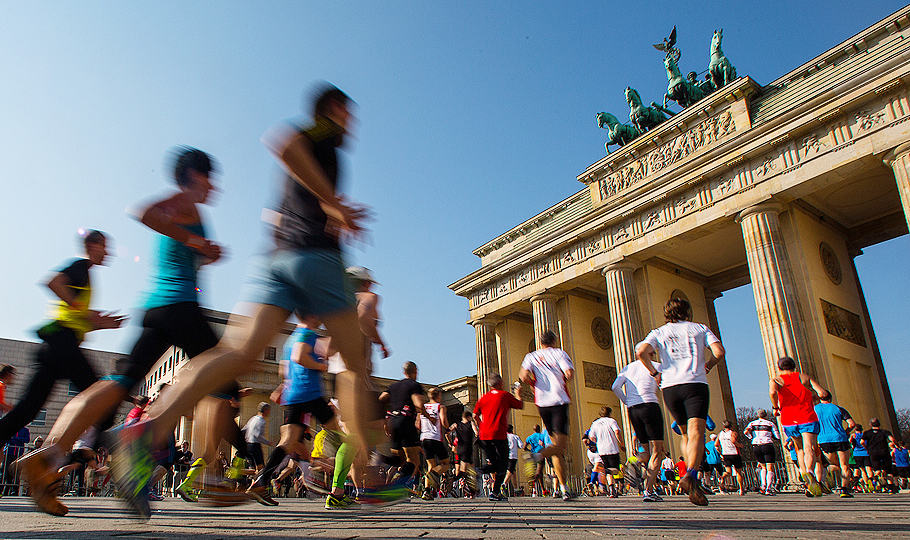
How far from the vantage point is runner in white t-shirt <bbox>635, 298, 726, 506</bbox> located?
4.91 metres

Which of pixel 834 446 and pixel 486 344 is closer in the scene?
pixel 834 446

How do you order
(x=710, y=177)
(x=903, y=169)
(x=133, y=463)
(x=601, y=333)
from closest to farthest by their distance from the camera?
1. (x=133, y=463)
2. (x=903, y=169)
3. (x=710, y=177)
4. (x=601, y=333)

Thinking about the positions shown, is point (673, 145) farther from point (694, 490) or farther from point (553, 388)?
point (694, 490)

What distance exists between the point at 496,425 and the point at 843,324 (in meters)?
16.2

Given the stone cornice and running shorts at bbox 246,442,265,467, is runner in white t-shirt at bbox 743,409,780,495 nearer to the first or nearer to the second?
running shorts at bbox 246,442,265,467

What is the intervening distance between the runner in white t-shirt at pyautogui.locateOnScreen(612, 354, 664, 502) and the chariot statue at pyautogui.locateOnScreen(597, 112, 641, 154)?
69.8ft

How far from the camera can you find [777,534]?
7.66 feet

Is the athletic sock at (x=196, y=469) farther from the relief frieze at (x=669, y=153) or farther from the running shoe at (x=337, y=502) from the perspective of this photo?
the relief frieze at (x=669, y=153)

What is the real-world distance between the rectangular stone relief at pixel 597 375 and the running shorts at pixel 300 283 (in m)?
24.8

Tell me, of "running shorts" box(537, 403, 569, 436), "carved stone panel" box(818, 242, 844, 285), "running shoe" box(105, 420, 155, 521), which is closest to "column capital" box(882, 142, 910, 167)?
"carved stone panel" box(818, 242, 844, 285)

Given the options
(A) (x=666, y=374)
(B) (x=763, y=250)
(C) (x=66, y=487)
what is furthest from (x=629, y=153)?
(C) (x=66, y=487)

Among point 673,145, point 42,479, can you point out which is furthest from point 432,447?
point 673,145

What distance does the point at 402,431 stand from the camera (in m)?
7.58

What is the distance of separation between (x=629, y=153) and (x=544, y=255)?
5.76 m
